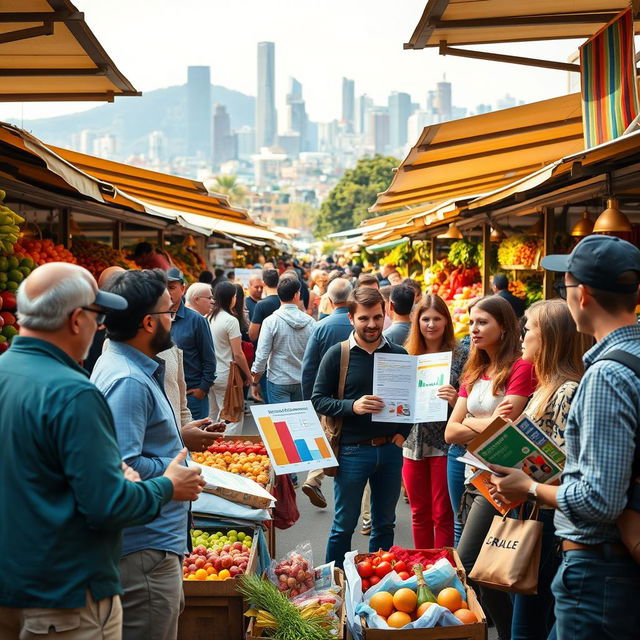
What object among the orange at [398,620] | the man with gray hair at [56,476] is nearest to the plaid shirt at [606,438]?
the man with gray hair at [56,476]

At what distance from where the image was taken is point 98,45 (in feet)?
19.0

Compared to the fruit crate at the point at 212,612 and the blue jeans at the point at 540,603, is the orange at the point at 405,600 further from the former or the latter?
the fruit crate at the point at 212,612

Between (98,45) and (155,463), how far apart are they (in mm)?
3680

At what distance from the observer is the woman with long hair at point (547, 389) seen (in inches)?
151

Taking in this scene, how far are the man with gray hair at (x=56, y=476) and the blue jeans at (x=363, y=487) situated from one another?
271cm

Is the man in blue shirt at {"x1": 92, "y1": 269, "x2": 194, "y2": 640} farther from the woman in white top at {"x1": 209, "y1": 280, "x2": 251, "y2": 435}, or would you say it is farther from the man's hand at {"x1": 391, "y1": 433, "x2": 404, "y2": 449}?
the woman in white top at {"x1": 209, "y1": 280, "x2": 251, "y2": 435}

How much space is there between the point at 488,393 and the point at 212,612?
1.83 meters

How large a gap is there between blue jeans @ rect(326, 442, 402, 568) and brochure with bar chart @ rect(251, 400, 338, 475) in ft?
0.94

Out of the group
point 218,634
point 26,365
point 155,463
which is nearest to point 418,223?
point 218,634

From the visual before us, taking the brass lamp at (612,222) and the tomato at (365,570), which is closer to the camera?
the tomato at (365,570)

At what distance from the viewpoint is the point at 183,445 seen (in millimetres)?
3516

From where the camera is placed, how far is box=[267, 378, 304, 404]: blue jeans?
8.38 metres

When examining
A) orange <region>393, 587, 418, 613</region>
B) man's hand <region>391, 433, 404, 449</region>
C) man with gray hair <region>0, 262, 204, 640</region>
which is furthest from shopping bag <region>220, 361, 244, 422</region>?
man with gray hair <region>0, 262, 204, 640</region>

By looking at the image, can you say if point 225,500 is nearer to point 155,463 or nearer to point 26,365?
point 155,463
